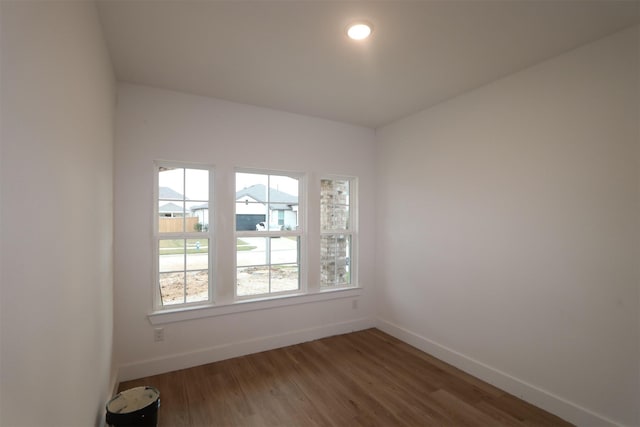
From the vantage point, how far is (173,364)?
2889 millimetres

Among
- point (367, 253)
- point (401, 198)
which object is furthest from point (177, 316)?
point (401, 198)

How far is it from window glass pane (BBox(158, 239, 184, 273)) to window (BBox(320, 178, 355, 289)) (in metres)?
1.66

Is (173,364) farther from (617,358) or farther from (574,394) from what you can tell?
(617,358)

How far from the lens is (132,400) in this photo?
6.86 feet

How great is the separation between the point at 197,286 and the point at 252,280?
59cm

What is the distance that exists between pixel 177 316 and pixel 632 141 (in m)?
3.86

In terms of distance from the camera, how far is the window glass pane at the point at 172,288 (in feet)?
9.76

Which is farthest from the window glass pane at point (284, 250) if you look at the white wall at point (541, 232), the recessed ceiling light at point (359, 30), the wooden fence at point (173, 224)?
the recessed ceiling light at point (359, 30)

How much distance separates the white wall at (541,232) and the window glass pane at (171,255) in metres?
2.59

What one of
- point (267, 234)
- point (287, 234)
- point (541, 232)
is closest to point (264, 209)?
point (267, 234)

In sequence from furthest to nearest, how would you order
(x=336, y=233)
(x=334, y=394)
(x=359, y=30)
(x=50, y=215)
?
1. (x=336, y=233)
2. (x=334, y=394)
3. (x=359, y=30)
4. (x=50, y=215)

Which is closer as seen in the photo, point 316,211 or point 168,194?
point 168,194

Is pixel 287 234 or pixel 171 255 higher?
pixel 287 234

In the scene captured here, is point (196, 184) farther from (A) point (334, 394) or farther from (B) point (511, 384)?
(B) point (511, 384)
